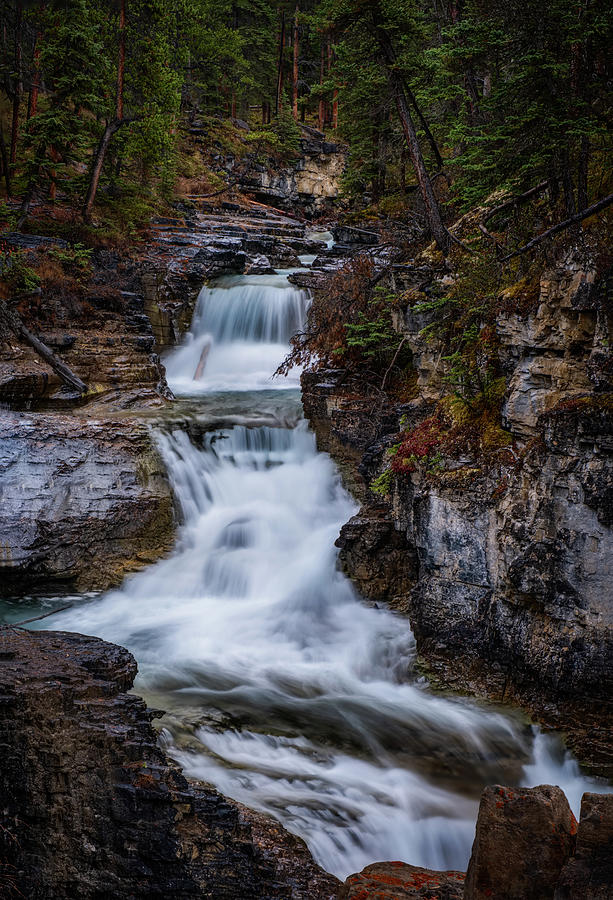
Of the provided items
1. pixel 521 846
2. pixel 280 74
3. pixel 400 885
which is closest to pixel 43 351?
pixel 400 885

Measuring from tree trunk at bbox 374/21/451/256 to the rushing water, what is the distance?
4.36 meters

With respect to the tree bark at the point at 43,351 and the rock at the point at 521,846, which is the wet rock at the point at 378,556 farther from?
the tree bark at the point at 43,351

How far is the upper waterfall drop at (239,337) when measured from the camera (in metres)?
16.2

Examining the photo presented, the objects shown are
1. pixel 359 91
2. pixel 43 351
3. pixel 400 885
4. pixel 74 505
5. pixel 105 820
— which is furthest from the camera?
pixel 359 91

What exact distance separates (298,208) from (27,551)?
25.0 metres

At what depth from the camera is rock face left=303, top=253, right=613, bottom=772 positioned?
6.39 meters

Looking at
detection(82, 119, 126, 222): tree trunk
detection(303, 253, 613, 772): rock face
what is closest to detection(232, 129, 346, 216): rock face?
detection(82, 119, 126, 222): tree trunk

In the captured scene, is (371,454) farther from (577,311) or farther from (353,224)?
(353,224)

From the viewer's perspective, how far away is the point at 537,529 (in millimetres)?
6730

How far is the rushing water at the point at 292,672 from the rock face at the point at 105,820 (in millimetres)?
1226

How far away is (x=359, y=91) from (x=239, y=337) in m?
8.56

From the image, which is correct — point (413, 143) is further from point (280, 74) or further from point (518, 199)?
point (280, 74)

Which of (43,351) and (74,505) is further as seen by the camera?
(43,351)

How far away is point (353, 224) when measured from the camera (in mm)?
23781
